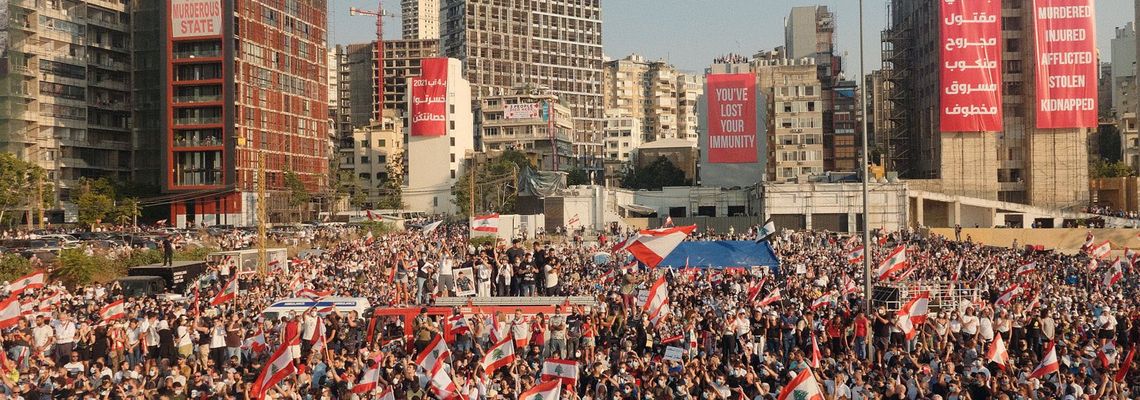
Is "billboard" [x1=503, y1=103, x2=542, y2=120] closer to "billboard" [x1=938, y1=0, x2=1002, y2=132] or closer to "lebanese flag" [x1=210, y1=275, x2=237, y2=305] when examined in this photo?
"billboard" [x1=938, y1=0, x2=1002, y2=132]

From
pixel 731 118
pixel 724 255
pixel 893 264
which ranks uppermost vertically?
pixel 731 118

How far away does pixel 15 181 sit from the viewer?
71.2m

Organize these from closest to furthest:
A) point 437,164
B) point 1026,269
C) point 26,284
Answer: point 26,284
point 1026,269
point 437,164

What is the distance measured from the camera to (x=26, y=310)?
93.1 feet

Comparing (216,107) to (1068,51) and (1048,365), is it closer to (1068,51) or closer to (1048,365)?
(1068,51)

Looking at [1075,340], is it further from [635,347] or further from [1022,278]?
[1022,278]

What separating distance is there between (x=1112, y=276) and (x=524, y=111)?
97097mm

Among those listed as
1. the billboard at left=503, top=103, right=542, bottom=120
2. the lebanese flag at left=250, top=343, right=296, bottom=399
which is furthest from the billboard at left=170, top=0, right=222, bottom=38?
the lebanese flag at left=250, top=343, right=296, bottom=399

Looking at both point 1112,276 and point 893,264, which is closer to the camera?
point 893,264

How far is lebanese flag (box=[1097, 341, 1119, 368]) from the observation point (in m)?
20.1

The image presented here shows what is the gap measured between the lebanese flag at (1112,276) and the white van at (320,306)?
22.2 meters

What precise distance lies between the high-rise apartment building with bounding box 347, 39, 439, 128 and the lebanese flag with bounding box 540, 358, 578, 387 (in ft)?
450

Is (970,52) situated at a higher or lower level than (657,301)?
higher

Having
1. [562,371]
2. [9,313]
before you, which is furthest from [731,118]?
[562,371]
